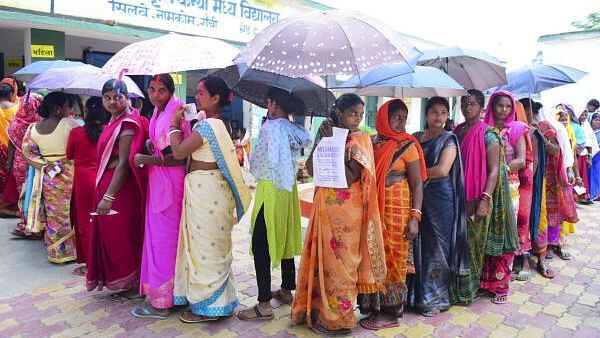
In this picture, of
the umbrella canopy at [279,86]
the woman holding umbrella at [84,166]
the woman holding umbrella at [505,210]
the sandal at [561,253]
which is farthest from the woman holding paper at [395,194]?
the sandal at [561,253]

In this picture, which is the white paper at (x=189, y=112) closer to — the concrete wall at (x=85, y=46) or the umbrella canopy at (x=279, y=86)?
the umbrella canopy at (x=279, y=86)

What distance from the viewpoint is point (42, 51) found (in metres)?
7.38

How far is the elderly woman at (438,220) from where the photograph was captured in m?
3.52

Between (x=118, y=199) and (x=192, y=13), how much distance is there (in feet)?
20.5

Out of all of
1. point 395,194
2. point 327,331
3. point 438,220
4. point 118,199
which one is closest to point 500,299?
point 438,220

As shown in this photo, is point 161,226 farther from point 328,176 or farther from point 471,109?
point 471,109

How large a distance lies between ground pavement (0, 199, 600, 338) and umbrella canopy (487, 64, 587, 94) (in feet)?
6.07

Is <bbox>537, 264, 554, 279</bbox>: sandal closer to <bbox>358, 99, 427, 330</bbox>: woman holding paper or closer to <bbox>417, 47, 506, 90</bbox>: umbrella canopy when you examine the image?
<bbox>417, 47, 506, 90</bbox>: umbrella canopy

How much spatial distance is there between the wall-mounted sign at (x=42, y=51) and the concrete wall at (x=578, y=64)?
38.3ft

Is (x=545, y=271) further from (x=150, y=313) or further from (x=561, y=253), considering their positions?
(x=150, y=313)

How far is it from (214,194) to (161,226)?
481mm

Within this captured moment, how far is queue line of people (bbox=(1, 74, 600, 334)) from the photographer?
3.13 meters

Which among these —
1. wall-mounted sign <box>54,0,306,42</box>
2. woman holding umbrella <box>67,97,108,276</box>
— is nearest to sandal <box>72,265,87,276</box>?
woman holding umbrella <box>67,97,108,276</box>

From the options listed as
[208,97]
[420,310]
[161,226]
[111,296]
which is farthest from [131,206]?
[420,310]
